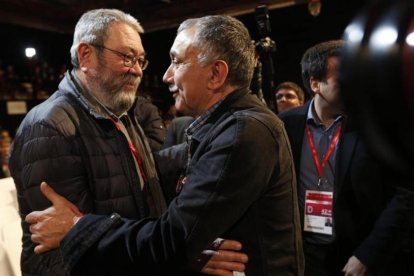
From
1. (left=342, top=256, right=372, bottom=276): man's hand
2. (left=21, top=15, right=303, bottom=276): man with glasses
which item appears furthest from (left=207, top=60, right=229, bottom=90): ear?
(left=342, top=256, right=372, bottom=276): man's hand

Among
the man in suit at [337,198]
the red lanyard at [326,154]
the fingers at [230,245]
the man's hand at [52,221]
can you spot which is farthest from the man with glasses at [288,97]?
the man's hand at [52,221]

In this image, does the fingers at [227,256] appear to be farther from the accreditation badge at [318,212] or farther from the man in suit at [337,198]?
the accreditation badge at [318,212]

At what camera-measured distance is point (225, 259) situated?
1.07m

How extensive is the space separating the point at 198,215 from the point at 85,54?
789 mm

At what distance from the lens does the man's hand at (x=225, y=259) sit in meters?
1.07

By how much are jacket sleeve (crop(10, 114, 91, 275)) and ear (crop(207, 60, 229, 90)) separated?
46cm

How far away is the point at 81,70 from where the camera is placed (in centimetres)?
144

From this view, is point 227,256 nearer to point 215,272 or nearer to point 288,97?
point 215,272

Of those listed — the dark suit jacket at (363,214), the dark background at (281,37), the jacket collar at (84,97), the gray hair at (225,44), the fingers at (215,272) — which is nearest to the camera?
the fingers at (215,272)

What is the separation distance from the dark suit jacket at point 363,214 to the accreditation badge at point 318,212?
2.4 inches

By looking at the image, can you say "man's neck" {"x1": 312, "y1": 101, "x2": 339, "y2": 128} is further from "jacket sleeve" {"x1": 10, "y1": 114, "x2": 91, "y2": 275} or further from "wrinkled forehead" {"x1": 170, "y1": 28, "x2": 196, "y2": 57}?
"jacket sleeve" {"x1": 10, "y1": 114, "x2": 91, "y2": 275}

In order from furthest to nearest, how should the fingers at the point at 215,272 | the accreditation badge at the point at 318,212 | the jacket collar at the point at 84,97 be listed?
the accreditation badge at the point at 318,212 < the jacket collar at the point at 84,97 < the fingers at the point at 215,272

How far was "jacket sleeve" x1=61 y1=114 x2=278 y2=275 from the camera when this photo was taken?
3.20ft

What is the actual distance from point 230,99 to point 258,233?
396mm
